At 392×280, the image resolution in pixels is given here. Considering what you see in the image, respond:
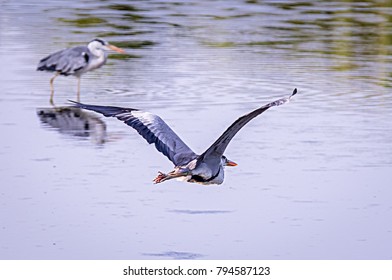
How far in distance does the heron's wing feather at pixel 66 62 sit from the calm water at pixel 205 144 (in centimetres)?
28

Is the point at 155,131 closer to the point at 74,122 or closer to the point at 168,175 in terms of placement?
the point at 168,175

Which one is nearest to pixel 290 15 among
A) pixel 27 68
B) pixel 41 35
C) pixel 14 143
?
pixel 41 35

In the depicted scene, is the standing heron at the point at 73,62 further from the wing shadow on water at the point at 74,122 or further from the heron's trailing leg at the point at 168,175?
the heron's trailing leg at the point at 168,175

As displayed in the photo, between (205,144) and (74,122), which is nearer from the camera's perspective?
(205,144)

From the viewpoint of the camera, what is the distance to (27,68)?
15.5 m

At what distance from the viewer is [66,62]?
47.6 ft

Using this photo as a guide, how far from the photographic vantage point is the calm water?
28.0ft

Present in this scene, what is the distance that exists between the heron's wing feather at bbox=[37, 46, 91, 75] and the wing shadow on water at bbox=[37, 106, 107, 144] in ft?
3.07

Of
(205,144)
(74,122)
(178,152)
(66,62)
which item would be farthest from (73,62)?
(178,152)

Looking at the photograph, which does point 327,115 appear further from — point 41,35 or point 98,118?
point 41,35

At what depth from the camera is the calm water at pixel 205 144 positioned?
8.52 metres

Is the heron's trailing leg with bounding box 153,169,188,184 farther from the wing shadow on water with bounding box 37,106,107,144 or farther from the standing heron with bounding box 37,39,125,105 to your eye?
the standing heron with bounding box 37,39,125,105

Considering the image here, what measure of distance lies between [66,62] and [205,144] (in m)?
3.71

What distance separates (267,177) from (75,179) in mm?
1596
